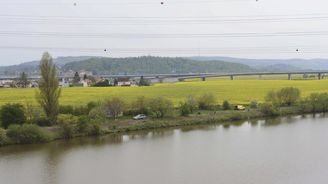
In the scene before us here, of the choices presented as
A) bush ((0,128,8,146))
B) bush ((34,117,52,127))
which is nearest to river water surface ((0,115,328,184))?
bush ((0,128,8,146))

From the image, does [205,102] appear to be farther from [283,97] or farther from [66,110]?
[66,110]

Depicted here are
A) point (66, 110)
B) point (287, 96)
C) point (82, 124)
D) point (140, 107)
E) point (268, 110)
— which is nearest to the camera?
point (82, 124)

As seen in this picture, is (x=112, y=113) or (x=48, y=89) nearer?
(x=48, y=89)

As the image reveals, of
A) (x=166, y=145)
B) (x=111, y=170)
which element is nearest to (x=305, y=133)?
(x=166, y=145)

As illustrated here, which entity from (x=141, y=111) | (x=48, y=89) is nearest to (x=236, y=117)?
(x=141, y=111)

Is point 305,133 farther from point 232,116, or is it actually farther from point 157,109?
point 157,109

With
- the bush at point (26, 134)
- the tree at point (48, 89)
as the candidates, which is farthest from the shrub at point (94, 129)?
the bush at point (26, 134)

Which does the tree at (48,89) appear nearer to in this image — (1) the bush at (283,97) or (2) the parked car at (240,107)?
(2) the parked car at (240,107)
